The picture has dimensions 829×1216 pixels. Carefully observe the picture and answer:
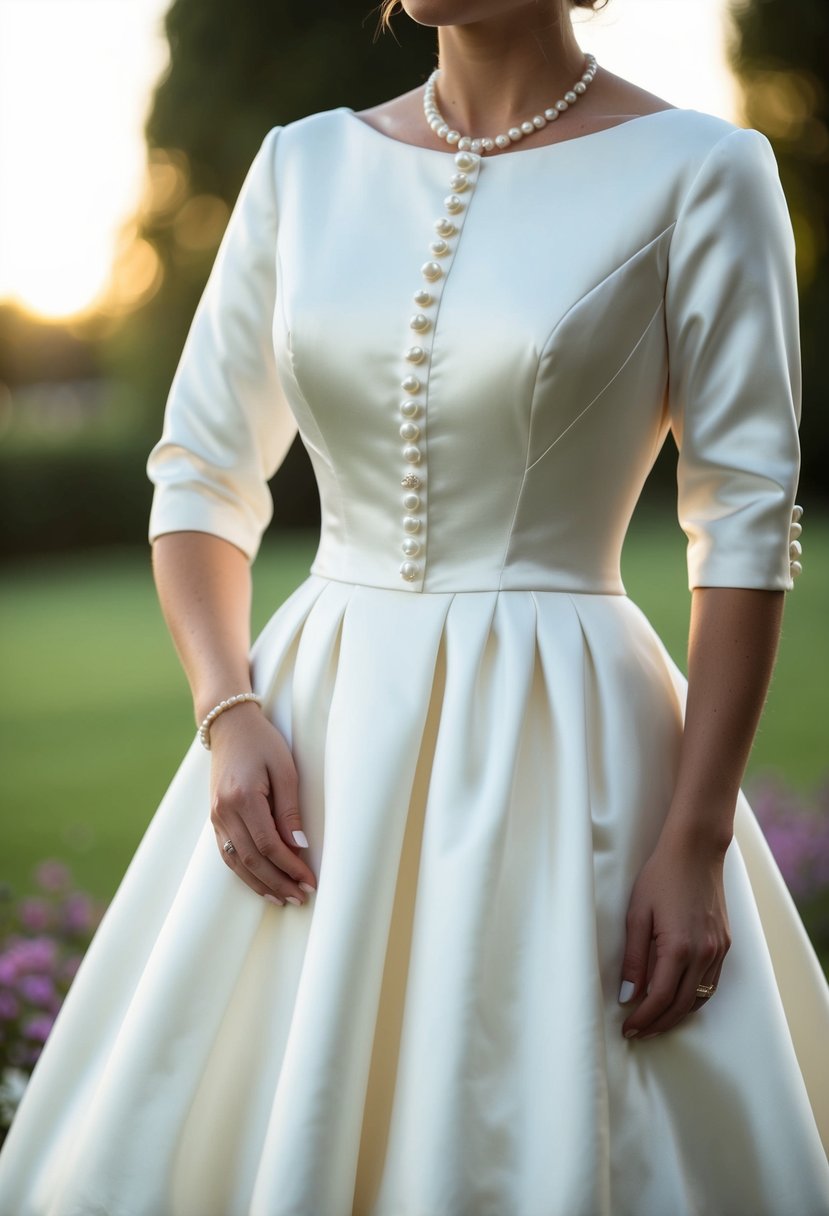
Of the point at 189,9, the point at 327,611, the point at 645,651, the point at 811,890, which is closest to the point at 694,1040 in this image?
the point at 645,651

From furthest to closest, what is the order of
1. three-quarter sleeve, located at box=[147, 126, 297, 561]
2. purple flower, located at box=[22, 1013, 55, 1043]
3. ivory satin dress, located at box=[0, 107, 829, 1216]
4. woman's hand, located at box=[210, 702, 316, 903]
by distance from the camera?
purple flower, located at box=[22, 1013, 55, 1043], three-quarter sleeve, located at box=[147, 126, 297, 561], woman's hand, located at box=[210, 702, 316, 903], ivory satin dress, located at box=[0, 107, 829, 1216]

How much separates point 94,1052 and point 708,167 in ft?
3.86

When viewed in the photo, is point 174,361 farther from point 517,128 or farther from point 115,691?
point 517,128

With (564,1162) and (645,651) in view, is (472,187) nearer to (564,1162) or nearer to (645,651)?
(645,651)

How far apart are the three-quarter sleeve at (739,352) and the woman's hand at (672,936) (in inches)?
11.5

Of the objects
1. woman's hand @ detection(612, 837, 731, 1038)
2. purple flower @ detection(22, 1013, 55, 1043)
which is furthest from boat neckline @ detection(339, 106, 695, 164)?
purple flower @ detection(22, 1013, 55, 1043)

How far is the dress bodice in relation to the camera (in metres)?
1.27

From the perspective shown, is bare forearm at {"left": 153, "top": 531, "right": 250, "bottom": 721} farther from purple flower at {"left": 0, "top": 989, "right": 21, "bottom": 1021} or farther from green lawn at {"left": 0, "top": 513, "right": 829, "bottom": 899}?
green lawn at {"left": 0, "top": 513, "right": 829, "bottom": 899}

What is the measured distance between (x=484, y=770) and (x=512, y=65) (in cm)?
80

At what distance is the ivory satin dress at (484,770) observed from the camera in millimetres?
1179

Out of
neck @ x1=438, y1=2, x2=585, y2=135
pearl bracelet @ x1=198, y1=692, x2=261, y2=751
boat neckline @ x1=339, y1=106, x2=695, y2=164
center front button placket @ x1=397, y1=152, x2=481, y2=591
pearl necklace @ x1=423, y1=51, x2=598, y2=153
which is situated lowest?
pearl bracelet @ x1=198, y1=692, x2=261, y2=751

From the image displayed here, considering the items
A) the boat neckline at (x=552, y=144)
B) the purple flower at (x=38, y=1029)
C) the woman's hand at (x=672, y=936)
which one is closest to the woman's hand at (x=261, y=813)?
the woman's hand at (x=672, y=936)

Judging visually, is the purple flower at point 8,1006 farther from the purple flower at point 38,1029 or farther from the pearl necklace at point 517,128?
the pearl necklace at point 517,128

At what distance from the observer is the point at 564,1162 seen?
1122mm
